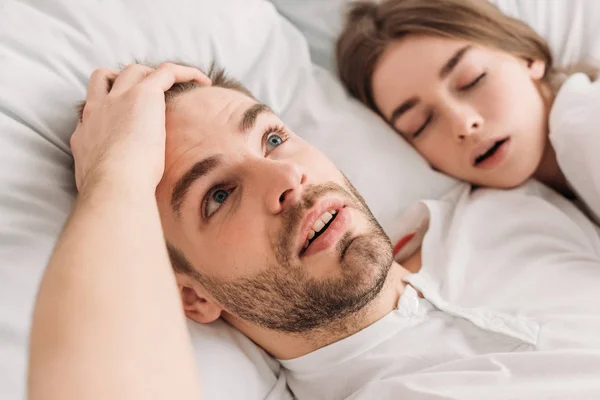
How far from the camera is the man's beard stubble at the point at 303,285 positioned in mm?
837

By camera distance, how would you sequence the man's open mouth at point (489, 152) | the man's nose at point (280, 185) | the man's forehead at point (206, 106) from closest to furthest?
1. the man's nose at point (280, 185)
2. the man's forehead at point (206, 106)
3. the man's open mouth at point (489, 152)

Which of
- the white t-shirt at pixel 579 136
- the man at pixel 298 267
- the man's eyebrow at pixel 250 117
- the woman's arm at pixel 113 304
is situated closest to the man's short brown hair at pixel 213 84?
the man at pixel 298 267

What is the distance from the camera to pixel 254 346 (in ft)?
3.35

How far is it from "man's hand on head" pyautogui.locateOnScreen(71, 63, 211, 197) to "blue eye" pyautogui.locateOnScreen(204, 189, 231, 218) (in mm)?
113

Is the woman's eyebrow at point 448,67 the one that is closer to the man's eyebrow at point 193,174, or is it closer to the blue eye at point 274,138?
the blue eye at point 274,138

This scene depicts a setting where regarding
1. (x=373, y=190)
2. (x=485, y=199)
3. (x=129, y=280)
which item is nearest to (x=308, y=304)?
(x=129, y=280)

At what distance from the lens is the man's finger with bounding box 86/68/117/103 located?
922 millimetres

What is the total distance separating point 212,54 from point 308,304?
69 cm

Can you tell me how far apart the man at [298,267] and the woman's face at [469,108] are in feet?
0.95

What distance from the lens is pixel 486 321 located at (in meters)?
0.96

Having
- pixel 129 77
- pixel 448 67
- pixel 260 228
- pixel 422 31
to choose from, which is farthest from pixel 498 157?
pixel 129 77

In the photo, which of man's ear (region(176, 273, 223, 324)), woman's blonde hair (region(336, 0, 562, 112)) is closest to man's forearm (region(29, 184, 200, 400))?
man's ear (region(176, 273, 223, 324))

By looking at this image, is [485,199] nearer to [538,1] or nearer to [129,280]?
[538,1]

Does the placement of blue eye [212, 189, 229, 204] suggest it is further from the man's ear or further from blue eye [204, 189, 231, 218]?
the man's ear
